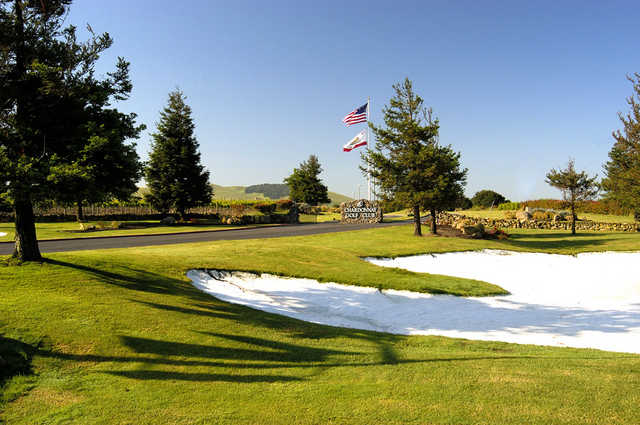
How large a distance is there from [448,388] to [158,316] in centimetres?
603

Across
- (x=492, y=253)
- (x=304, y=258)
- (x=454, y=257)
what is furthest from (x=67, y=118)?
(x=492, y=253)

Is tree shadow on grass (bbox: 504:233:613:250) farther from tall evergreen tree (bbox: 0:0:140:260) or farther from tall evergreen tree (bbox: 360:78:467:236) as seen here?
tall evergreen tree (bbox: 0:0:140:260)

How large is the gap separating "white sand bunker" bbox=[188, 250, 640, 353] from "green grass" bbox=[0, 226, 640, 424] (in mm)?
1586

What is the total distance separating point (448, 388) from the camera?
4996 mm

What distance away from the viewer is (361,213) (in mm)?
42438

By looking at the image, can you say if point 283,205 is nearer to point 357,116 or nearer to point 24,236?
point 357,116

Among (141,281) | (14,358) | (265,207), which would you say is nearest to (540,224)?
(265,207)

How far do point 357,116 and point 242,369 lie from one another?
36998 millimetres

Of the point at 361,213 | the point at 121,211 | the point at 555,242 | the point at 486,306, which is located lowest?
the point at 486,306

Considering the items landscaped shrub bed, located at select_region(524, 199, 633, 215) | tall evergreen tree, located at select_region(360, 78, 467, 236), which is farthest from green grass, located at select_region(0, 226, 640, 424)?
landscaped shrub bed, located at select_region(524, 199, 633, 215)

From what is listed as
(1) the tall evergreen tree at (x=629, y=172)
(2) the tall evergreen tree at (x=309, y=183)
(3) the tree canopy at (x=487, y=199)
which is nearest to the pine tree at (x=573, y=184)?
(1) the tall evergreen tree at (x=629, y=172)

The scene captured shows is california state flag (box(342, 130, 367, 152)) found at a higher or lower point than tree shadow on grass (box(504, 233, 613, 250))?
higher

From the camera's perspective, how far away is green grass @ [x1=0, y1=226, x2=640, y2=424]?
433 centimetres

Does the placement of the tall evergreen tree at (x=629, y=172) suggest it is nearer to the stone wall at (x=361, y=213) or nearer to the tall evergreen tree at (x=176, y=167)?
the stone wall at (x=361, y=213)
